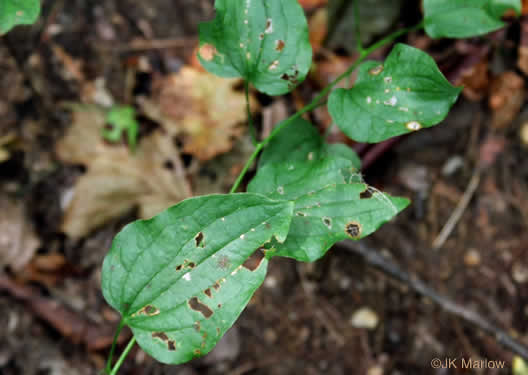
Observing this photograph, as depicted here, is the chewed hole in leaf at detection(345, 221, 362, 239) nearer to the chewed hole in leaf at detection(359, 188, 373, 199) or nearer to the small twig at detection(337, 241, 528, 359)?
the chewed hole in leaf at detection(359, 188, 373, 199)

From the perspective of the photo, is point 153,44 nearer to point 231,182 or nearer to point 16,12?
point 231,182

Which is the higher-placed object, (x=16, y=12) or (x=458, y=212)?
(x=16, y=12)

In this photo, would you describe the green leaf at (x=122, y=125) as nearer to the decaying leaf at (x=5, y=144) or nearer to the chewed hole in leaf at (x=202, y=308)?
the decaying leaf at (x=5, y=144)

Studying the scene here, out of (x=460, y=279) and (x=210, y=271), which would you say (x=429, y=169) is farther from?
(x=210, y=271)

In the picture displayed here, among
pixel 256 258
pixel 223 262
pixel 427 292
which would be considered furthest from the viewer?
pixel 427 292

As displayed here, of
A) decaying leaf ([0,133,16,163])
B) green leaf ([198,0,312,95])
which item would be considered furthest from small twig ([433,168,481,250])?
decaying leaf ([0,133,16,163])

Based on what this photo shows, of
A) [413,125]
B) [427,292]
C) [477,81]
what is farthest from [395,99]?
[477,81]

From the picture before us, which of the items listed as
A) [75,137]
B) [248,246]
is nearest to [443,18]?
[248,246]
